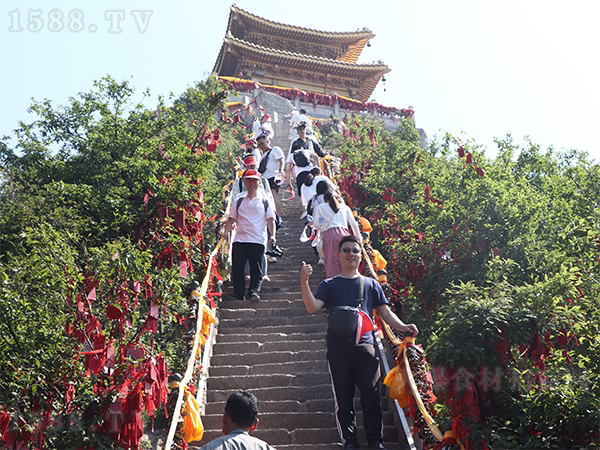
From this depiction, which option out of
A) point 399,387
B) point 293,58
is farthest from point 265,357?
point 293,58

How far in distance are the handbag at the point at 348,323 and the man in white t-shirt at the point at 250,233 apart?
3.24 meters

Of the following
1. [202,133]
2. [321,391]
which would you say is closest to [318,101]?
[202,133]

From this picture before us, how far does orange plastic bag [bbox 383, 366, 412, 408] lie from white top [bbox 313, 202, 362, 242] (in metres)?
2.53

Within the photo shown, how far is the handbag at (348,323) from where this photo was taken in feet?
17.2

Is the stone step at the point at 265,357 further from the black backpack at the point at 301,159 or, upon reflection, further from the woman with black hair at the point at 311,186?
the black backpack at the point at 301,159

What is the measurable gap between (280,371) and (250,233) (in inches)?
81.7

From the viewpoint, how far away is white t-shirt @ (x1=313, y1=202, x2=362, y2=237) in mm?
7973

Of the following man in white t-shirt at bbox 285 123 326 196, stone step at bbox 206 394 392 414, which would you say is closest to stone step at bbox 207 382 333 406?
stone step at bbox 206 394 392 414

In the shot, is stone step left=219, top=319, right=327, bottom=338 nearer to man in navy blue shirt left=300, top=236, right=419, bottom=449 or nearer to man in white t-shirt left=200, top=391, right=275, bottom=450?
man in navy blue shirt left=300, top=236, right=419, bottom=449

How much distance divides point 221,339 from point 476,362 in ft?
12.7

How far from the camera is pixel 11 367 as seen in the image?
5.24 meters

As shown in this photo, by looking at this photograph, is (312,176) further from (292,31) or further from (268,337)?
(292,31)

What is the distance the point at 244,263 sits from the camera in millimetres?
8602

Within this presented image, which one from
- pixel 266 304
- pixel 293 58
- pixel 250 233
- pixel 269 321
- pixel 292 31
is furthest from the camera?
pixel 292 31
